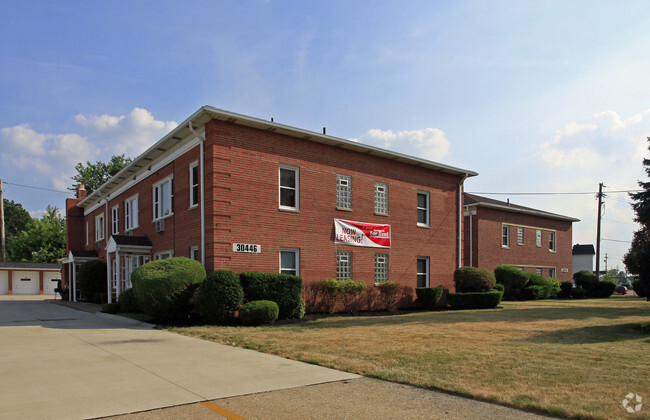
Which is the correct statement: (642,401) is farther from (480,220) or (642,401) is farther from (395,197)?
(480,220)

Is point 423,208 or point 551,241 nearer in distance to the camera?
point 423,208

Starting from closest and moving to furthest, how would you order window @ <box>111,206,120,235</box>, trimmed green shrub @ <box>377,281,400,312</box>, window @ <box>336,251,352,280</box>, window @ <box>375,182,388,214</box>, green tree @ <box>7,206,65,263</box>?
window @ <box>336,251,352,280</box> < trimmed green shrub @ <box>377,281,400,312</box> < window @ <box>375,182,388,214</box> < window @ <box>111,206,120,235</box> < green tree @ <box>7,206,65,263</box>

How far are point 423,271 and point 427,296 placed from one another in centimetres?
149

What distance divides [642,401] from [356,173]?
16.3 metres

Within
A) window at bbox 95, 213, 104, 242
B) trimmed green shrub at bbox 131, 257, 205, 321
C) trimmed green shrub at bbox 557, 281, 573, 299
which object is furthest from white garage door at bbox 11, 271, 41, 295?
trimmed green shrub at bbox 557, 281, 573, 299

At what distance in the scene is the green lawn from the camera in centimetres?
643

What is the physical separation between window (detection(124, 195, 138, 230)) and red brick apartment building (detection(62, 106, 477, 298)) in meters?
0.07

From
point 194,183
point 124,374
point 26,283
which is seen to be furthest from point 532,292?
point 26,283

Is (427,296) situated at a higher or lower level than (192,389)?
lower

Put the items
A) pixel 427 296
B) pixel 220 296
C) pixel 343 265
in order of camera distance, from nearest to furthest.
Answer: pixel 220 296, pixel 343 265, pixel 427 296

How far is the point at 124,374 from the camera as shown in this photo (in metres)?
7.79

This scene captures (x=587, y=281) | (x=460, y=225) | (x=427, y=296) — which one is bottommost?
(x=587, y=281)

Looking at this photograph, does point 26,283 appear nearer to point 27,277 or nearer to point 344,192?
point 27,277

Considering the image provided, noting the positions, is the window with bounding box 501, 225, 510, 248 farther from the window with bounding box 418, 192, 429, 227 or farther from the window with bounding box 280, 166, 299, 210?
the window with bounding box 280, 166, 299, 210
